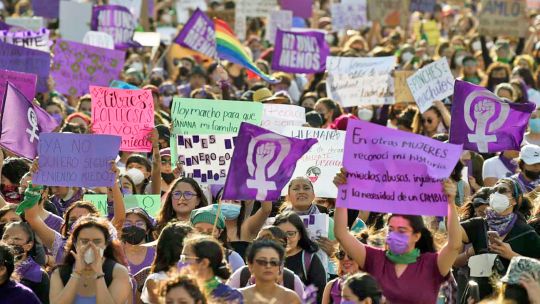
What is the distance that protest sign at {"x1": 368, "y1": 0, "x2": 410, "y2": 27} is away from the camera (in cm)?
2191

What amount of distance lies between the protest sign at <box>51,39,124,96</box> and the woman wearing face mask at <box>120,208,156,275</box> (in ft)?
21.6

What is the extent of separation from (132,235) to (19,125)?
1785mm

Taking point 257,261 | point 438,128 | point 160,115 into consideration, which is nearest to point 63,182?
point 257,261

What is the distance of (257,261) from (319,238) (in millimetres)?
1772

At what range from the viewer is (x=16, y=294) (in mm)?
7289

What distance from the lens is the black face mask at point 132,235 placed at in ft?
29.3

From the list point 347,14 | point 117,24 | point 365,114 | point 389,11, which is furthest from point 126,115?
point 389,11

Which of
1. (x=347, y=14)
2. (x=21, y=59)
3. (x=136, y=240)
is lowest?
(x=136, y=240)

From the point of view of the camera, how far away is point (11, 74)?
1159 centimetres

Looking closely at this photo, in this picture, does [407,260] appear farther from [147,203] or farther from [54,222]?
[147,203]

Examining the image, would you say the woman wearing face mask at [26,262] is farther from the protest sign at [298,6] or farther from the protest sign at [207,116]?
the protest sign at [298,6]

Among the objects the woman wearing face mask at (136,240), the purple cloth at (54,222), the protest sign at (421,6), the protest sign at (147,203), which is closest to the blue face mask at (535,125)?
the protest sign at (147,203)

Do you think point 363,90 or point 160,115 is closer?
point 160,115

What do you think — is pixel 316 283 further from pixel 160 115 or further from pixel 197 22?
pixel 197 22
